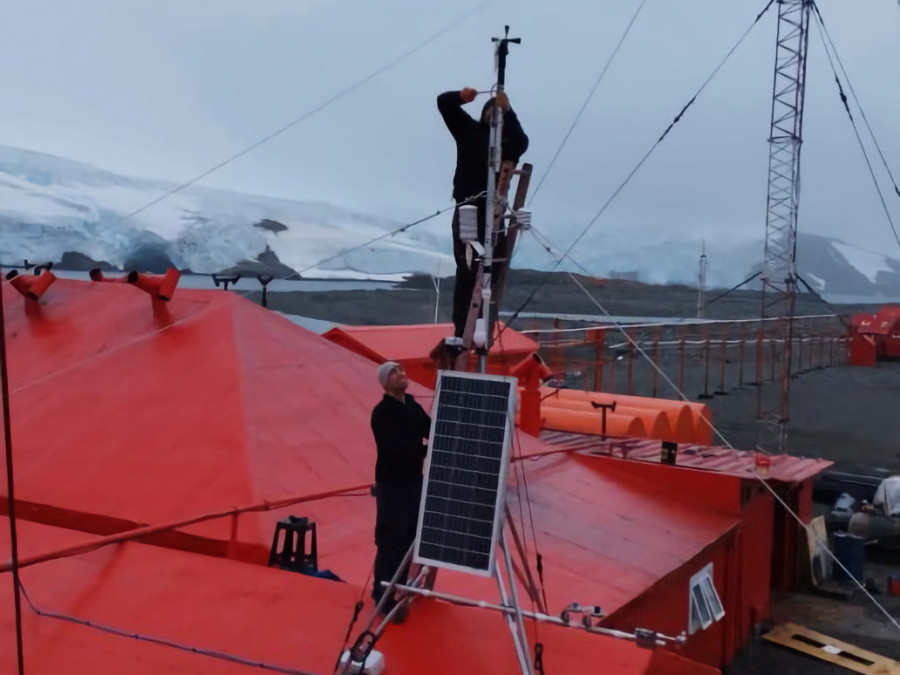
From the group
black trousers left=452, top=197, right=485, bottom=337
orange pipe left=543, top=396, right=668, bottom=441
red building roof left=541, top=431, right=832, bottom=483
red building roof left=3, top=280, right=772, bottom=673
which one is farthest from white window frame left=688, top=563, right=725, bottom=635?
orange pipe left=543, top=396, right=668, bottom=441

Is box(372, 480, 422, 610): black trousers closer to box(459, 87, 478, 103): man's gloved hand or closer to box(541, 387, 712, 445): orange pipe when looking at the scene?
box(459, 87, 478, 103): man's gloved hand

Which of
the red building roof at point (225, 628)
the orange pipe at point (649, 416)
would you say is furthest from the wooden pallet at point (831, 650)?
the red building roof at point (225, 628)

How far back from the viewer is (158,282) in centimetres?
916

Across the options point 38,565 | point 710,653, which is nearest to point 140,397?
point 38,565

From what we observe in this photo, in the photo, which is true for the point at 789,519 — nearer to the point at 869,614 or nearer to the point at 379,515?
the point at 869,614

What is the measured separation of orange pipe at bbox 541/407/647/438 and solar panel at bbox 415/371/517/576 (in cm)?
906

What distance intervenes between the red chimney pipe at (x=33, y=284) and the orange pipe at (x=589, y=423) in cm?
719

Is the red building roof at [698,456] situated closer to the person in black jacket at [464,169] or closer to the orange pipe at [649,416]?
the orange pipe at [649,416]

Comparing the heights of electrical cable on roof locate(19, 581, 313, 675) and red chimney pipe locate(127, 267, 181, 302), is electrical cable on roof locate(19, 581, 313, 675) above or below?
below

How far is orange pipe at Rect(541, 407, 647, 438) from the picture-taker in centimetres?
1383

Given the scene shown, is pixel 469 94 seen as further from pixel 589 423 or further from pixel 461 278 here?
pixel 589 423

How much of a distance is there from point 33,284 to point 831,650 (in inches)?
386

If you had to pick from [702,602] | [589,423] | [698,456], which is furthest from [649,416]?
[702,602]

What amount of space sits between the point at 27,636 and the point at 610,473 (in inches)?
260
